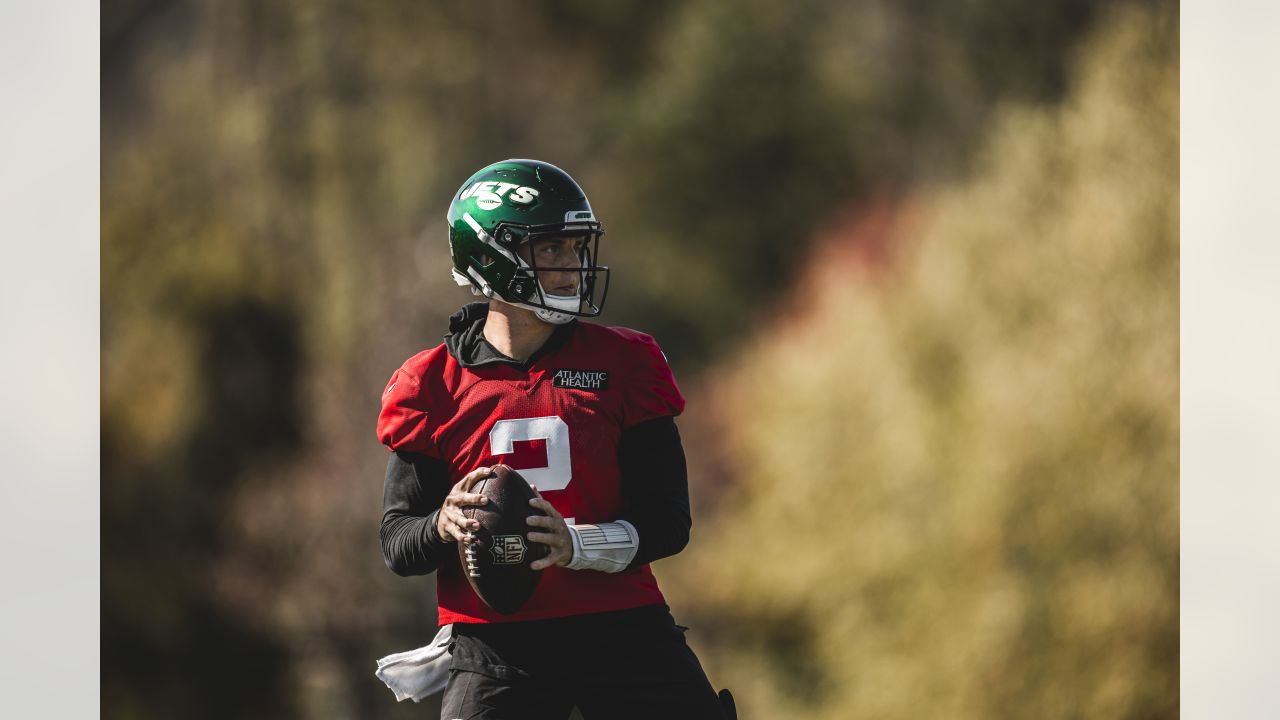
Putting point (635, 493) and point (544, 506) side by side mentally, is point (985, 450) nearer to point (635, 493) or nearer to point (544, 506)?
point (635, 493)

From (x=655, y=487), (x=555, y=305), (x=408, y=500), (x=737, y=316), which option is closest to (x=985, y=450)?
(x=737, y=316)

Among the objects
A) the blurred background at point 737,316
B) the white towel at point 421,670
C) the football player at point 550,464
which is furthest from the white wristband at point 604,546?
the blurred background at point 737,316

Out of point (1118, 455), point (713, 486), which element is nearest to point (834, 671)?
point (713, 486)

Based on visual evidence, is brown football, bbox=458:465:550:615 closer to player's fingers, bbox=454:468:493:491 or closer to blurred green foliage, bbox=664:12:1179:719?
player's fingers, bbox=454:468:493:491

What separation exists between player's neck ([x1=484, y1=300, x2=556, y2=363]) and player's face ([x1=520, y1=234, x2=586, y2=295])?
0.07 meters

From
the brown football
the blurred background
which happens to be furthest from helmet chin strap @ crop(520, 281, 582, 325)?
the blurred background

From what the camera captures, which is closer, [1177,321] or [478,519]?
[478,519]

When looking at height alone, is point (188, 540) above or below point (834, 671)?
above

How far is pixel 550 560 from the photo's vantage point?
1.72 m

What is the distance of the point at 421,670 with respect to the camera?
1.95 meters

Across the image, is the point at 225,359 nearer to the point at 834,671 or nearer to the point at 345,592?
the point at 345,592

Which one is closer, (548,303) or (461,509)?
(461,509)

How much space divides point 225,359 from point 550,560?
152 centimetres

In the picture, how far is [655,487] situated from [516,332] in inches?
13.2
